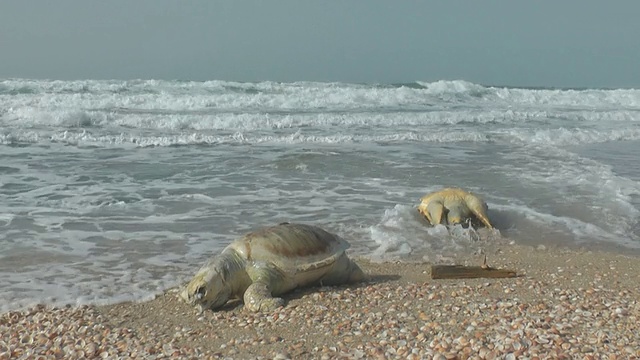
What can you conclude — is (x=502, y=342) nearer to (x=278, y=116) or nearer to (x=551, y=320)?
(x=551, y=320)

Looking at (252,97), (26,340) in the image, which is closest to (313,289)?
(26,340)

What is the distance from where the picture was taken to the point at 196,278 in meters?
5.08

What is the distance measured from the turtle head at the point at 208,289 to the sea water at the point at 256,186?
2.31 feet

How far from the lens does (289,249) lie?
5371 mm

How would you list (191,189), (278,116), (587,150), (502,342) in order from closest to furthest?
(502,342) < (191,189) < (587,150) < (278,116)

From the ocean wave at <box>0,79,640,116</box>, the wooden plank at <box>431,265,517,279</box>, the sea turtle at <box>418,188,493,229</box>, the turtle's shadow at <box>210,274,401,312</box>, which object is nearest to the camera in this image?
the turtle's shadow at <box>210,274,401,312</box>

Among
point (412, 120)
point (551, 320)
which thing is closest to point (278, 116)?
point (412, 120)

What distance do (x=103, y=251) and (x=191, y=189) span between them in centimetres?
328

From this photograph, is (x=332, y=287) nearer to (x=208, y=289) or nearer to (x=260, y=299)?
(x=260, y=299)

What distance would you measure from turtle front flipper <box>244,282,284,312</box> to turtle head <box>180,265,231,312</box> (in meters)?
0.21

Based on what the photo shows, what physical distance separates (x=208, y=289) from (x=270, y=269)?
567 mm

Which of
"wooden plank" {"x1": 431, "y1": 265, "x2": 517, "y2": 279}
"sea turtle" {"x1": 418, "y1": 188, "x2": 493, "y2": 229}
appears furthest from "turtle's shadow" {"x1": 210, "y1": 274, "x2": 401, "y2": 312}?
"sea turtle" {"x1": 418, "y1": 188, "x2": 493, "y2": 229}

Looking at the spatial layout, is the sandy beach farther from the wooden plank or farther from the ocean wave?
the ocean wave

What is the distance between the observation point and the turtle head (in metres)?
4.98
